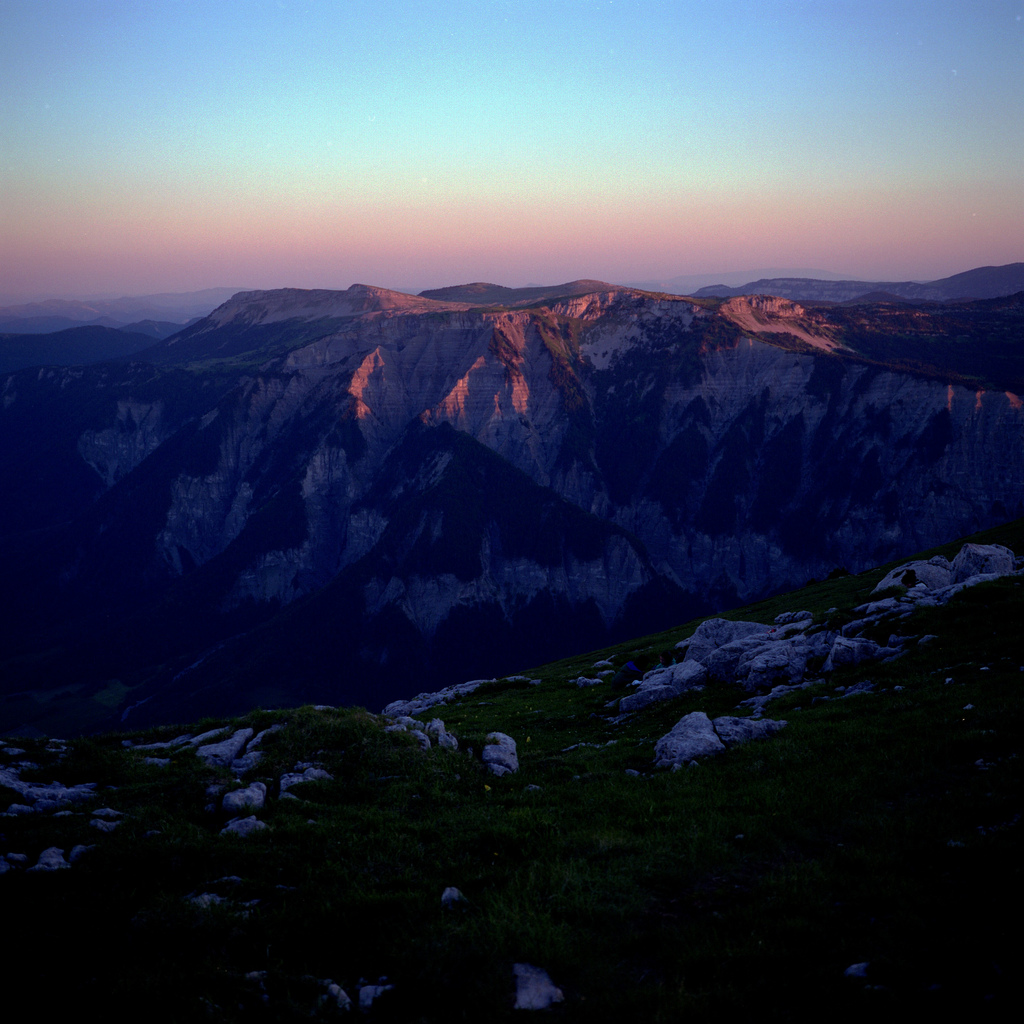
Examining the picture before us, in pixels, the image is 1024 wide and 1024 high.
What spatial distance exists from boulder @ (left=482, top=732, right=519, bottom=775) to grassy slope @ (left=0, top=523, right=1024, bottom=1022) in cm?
77

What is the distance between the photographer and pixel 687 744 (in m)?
19.5

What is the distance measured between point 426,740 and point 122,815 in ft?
29.5

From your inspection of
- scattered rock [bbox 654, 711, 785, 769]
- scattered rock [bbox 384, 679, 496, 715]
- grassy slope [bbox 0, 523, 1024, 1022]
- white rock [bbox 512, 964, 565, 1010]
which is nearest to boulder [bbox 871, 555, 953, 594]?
grassy slope [bbox 0, 523, 1024, 1022]

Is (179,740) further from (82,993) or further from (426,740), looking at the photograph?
(82,993)

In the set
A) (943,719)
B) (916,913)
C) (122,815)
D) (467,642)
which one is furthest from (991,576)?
(467,642)

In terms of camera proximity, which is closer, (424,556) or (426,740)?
(426,740)

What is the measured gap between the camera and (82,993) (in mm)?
9664

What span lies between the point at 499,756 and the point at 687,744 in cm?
602

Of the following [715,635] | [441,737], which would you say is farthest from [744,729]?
[715,635]

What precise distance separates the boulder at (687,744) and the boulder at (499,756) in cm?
465

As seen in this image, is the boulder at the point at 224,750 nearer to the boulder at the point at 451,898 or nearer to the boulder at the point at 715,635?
the boulder at the point at 451,898

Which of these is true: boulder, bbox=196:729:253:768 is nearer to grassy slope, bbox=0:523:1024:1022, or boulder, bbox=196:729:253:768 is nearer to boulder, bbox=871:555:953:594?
grassy slope, bbox=0:523:1024:1022

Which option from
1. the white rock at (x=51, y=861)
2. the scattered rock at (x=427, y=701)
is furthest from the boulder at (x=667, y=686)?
the white rock at (x=51, y=861)

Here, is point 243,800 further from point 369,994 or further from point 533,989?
point 533,989
